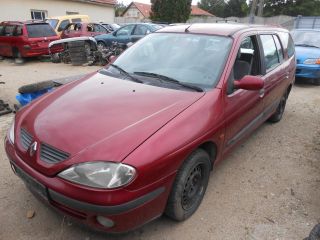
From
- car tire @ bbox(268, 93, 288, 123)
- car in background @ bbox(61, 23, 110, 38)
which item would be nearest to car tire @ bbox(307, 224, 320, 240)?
car tire @ bbox(268, 93, 288, 123)

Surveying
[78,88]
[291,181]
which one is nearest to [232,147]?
[291,181]

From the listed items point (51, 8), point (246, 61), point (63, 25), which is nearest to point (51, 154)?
point (246, 61)

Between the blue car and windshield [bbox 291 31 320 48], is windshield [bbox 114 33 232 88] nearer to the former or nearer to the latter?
the blue car

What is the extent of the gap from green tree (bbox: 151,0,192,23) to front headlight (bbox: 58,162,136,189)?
28.7 meters

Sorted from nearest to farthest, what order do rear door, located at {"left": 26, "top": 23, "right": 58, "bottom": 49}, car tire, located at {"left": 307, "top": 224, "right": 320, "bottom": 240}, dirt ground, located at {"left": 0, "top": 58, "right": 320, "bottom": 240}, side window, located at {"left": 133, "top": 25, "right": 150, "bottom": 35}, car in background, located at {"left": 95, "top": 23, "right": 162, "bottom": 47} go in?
car tire, located at {"left": 307, "top": 224, "right": 320, "bottom": 240}
dirt ground, located at {"left": 0, "top": 58, "right": 320, "bottom": 240}
rear door, located at {"left": 26, "top": 23, "right": 58, "bottom": 49}
car in background, located at {"left": 95, "top": 23, "right": 162, "bottom": 47}
side window, located at {"left": 133, "top": 25, "right": 150, "bottom": 35}

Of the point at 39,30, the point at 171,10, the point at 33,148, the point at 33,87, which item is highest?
the point at 171,10

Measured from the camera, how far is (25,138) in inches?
102

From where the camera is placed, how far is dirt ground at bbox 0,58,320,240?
2746 millimetres

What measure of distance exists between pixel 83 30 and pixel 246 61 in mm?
12727

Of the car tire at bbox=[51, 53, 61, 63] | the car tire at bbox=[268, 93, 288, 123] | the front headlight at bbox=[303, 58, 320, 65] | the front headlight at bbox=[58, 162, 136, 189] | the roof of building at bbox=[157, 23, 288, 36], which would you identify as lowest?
the car tire at bbox=[51, 53, 61, 63]

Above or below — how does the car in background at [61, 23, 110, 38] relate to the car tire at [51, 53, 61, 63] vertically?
above

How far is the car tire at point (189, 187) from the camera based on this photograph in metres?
2.57

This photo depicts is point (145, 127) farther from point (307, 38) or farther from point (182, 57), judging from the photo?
point (307, 38)

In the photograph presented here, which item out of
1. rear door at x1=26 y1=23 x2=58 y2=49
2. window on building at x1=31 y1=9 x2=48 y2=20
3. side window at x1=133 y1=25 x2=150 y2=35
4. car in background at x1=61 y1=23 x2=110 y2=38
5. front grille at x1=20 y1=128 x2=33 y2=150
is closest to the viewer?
front grille at x1=20 y1=128 x2=33 y2=150
